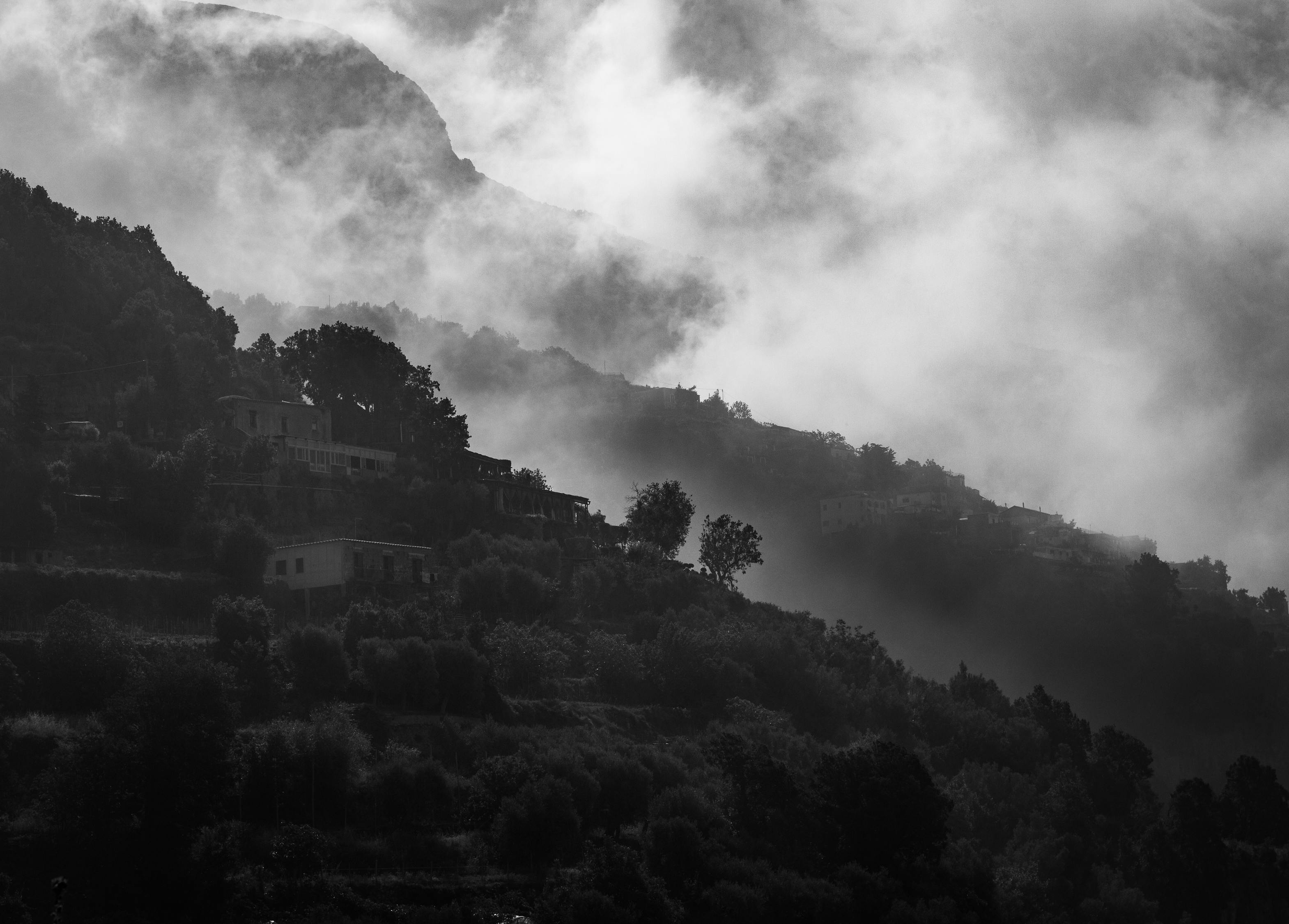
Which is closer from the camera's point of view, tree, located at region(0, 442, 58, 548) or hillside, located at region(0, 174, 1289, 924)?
hillside, located at region(0, 174, 1289, 924)

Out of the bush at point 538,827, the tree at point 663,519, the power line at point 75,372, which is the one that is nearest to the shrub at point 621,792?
the bush at point 538,827

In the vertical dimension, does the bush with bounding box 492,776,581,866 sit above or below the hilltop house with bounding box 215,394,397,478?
below

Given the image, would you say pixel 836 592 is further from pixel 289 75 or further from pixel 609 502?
pixel 289 75

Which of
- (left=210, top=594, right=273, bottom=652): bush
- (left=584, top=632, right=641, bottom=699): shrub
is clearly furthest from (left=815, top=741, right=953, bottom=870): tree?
(left=210, top=594, right=273, bottom=652): bush

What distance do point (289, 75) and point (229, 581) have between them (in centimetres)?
6201

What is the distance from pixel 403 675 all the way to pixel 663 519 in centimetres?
3042

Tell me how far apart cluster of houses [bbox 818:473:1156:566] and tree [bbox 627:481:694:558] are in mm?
29163

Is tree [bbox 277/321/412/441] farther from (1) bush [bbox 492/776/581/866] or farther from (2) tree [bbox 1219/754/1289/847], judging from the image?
(2) tree [bbox 1219/754/1289/847]

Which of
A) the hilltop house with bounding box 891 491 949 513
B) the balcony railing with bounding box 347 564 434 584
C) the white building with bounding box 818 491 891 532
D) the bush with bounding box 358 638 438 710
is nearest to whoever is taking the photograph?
the bush with bounding box 358 638 438 710

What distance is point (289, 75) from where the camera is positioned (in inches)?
4530

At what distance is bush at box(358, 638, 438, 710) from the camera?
2160 inches

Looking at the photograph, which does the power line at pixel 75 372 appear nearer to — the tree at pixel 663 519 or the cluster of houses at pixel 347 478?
the cluster of houses at pixel 347 478

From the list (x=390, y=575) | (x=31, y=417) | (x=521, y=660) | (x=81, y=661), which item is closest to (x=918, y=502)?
(x=390, y=575)

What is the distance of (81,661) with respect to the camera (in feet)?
165
